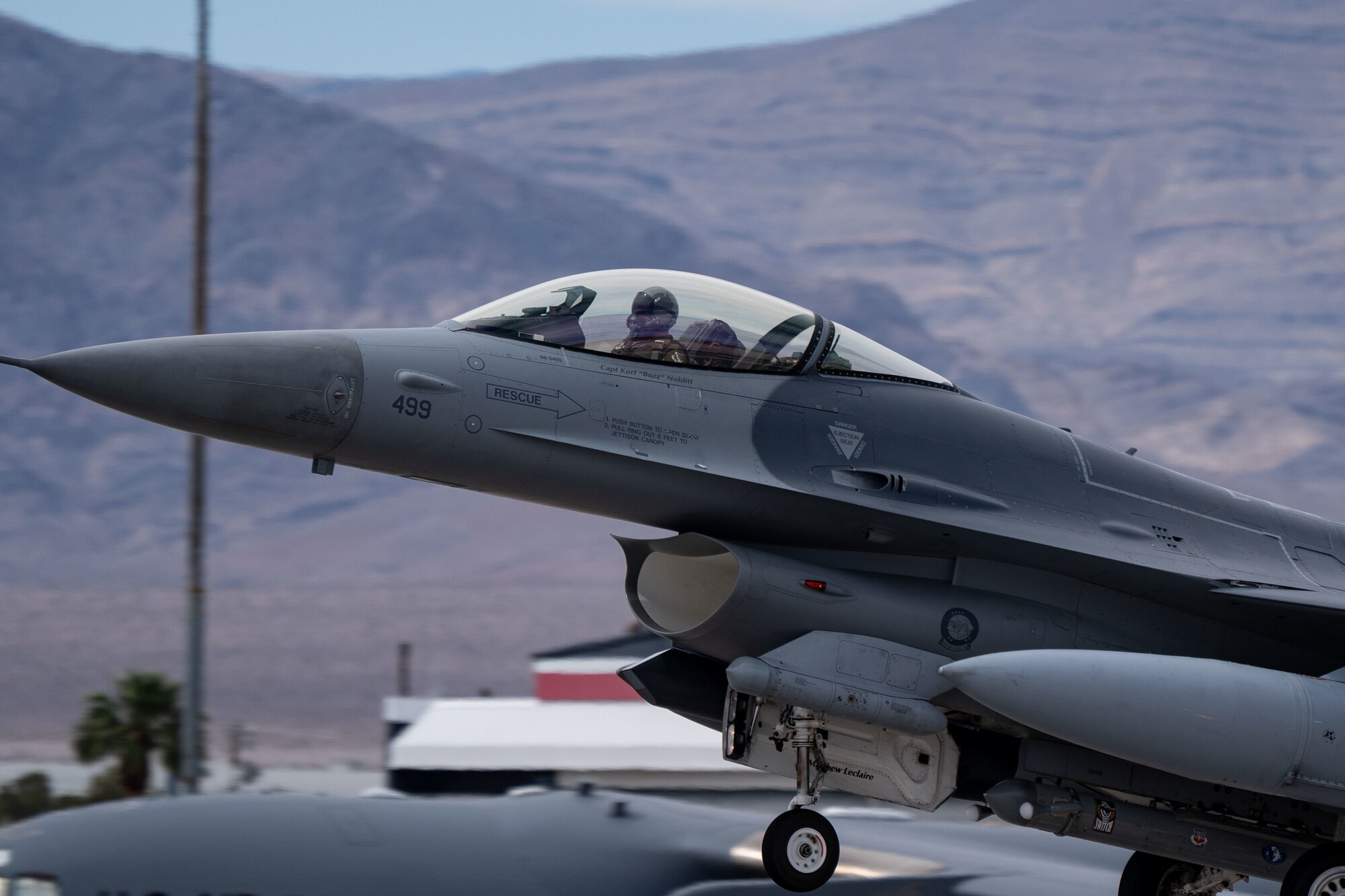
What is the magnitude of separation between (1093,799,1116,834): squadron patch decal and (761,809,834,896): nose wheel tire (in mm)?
1855

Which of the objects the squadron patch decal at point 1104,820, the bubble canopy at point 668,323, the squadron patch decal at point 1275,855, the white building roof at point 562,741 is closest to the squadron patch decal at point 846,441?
the bubble canopy at point 668,323

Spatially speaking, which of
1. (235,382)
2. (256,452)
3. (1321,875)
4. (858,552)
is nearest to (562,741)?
(858,552)

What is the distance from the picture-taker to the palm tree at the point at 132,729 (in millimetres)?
25234

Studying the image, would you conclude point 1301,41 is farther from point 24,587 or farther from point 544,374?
point 544,374

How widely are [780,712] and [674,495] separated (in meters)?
1.66

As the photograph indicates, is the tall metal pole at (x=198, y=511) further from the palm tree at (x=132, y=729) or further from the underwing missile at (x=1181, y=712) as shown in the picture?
the underwing missile at (x=1181, y=712)

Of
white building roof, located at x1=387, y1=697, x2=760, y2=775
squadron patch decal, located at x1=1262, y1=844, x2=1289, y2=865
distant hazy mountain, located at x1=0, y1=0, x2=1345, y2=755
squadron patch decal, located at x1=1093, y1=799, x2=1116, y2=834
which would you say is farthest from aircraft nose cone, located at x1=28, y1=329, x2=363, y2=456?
distant hazy mountain, located at x1=0, y1=0, x2=1345, y2=755

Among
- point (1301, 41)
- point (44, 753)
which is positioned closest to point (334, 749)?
point (44, 753)

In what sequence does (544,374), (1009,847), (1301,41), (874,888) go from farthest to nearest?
1. (1301,41)
2. (1009,847)
3. (874,888)
4. (544,374)

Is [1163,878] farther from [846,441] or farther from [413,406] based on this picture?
[413,406]

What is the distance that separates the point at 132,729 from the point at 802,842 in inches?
723

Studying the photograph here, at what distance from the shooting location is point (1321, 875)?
33.9 feet

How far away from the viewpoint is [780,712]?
10.3m

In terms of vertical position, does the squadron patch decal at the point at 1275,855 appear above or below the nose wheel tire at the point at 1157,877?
above
